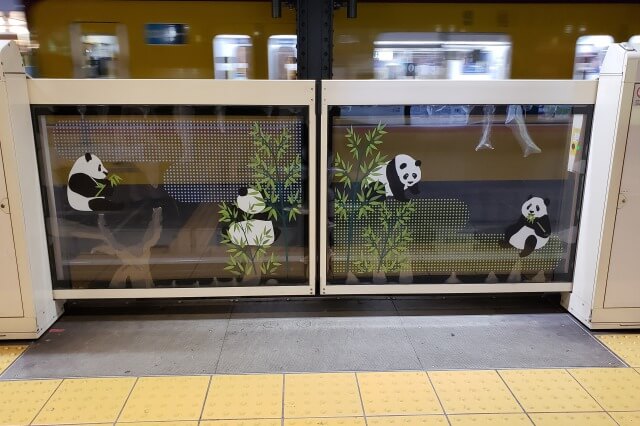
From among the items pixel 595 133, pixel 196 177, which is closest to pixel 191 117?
pixel 196 177

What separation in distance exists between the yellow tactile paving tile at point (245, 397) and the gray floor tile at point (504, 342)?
2.71 ft

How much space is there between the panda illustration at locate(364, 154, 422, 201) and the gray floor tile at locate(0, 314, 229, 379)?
1337 mm

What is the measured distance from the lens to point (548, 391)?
223cm

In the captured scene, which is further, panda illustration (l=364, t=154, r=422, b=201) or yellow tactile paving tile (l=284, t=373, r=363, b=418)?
panda illustration (l=364, t=154, r=422, b=201)

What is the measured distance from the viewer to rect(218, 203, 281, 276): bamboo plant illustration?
2.89 meters

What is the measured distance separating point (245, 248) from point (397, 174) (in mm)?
1076

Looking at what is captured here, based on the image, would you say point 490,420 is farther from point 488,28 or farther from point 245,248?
point 488,28

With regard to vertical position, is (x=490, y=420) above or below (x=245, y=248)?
below

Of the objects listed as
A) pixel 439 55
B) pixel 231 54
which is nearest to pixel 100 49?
pixel 231 54

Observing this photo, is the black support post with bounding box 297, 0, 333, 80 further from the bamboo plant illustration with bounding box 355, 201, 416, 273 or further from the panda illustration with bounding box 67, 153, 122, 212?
the panda illustration with bounding box 67, 153, 122, 212

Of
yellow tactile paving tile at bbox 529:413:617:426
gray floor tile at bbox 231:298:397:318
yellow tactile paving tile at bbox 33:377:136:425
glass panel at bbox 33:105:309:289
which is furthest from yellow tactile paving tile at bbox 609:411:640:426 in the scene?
yellow tactile paving tile at bbox 33:377:136:425

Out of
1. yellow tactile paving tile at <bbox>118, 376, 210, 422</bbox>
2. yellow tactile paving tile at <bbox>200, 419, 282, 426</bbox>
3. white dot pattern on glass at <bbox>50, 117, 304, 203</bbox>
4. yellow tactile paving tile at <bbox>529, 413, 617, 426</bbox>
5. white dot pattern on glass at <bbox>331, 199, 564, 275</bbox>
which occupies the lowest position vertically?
yellow tactile paving tile at <bbox>529, 413, 617, 426</bbox>

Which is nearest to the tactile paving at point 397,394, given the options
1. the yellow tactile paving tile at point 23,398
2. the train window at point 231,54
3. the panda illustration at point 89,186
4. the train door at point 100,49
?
the yellow tactile paving tile at point 23,398

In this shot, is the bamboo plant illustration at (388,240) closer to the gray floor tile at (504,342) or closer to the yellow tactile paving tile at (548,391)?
the gray floor tile at (504,342)
